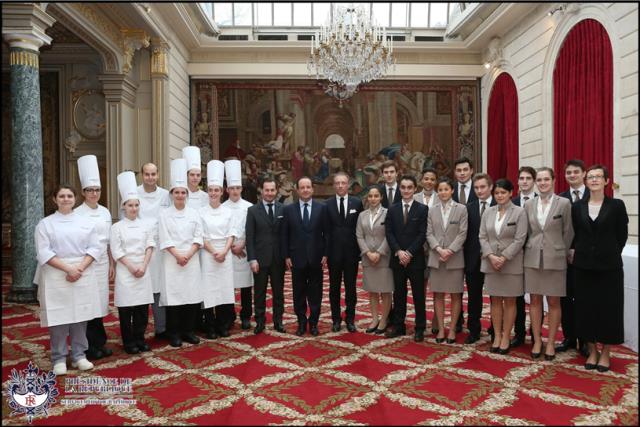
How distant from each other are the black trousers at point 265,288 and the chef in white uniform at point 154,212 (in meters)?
1.03

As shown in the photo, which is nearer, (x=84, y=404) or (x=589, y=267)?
(x=84, y=404)

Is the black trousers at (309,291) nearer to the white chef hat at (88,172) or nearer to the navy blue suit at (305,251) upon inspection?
the navy blue suit at (305,251)

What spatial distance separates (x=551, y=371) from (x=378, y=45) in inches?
301

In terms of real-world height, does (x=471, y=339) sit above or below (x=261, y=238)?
below

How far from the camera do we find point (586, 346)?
16.4 ft

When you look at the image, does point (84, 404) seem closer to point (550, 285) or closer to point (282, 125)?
point (550, 285)

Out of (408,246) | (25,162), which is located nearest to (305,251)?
(408,246)

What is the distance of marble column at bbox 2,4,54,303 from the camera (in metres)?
7.32

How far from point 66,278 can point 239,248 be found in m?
1.90

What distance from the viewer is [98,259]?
479 centimetres

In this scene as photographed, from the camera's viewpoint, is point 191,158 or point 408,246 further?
point 191,158

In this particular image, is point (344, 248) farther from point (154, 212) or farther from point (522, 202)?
point (154, 212)

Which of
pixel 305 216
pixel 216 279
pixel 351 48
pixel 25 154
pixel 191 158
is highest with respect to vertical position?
pixel 351 48

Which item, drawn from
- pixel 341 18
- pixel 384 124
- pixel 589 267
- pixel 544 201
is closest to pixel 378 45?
pixel 341 18
